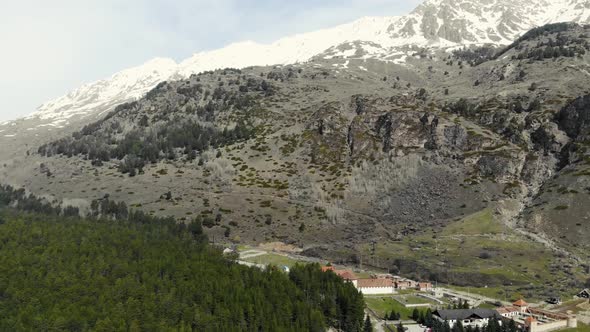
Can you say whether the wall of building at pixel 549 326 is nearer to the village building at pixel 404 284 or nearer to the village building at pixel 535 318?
the village building at pixel 535 318

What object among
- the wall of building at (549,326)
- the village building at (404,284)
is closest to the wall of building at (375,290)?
the village building at (404,284)

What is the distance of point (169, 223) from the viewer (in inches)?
6781

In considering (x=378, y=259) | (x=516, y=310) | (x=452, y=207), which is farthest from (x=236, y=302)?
(x=452, y=207)

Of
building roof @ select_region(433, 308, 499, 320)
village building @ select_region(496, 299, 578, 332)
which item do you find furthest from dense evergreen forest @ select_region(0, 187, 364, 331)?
village building @ select_region(496, 299, 578, 332)

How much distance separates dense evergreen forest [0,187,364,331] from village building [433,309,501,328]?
54.5 feet

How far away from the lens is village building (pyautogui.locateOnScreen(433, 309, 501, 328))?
324 feet

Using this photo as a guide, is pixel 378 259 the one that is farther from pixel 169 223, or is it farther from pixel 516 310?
pixel 169 223

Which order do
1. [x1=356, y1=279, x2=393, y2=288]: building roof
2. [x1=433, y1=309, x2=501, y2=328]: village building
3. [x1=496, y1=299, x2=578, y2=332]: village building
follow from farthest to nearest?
[x1=356, y1=279, x2=393, y2=288]: building roof, [x1=496, y1=299, x2=578, y2=332]: village building, [x1=433, y1=309, x2=501, y2=328]: village building

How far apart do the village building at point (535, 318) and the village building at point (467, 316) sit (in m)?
Result: 4.45

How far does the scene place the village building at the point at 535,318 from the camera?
326ft

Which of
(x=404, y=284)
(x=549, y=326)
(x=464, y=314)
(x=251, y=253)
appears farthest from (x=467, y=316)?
(x=251, y=253)

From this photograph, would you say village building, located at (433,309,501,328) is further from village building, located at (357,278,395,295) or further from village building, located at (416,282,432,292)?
village building, located at (416,282,432,292)

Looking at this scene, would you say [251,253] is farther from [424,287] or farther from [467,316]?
[467,316]

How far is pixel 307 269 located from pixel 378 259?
155 feet
